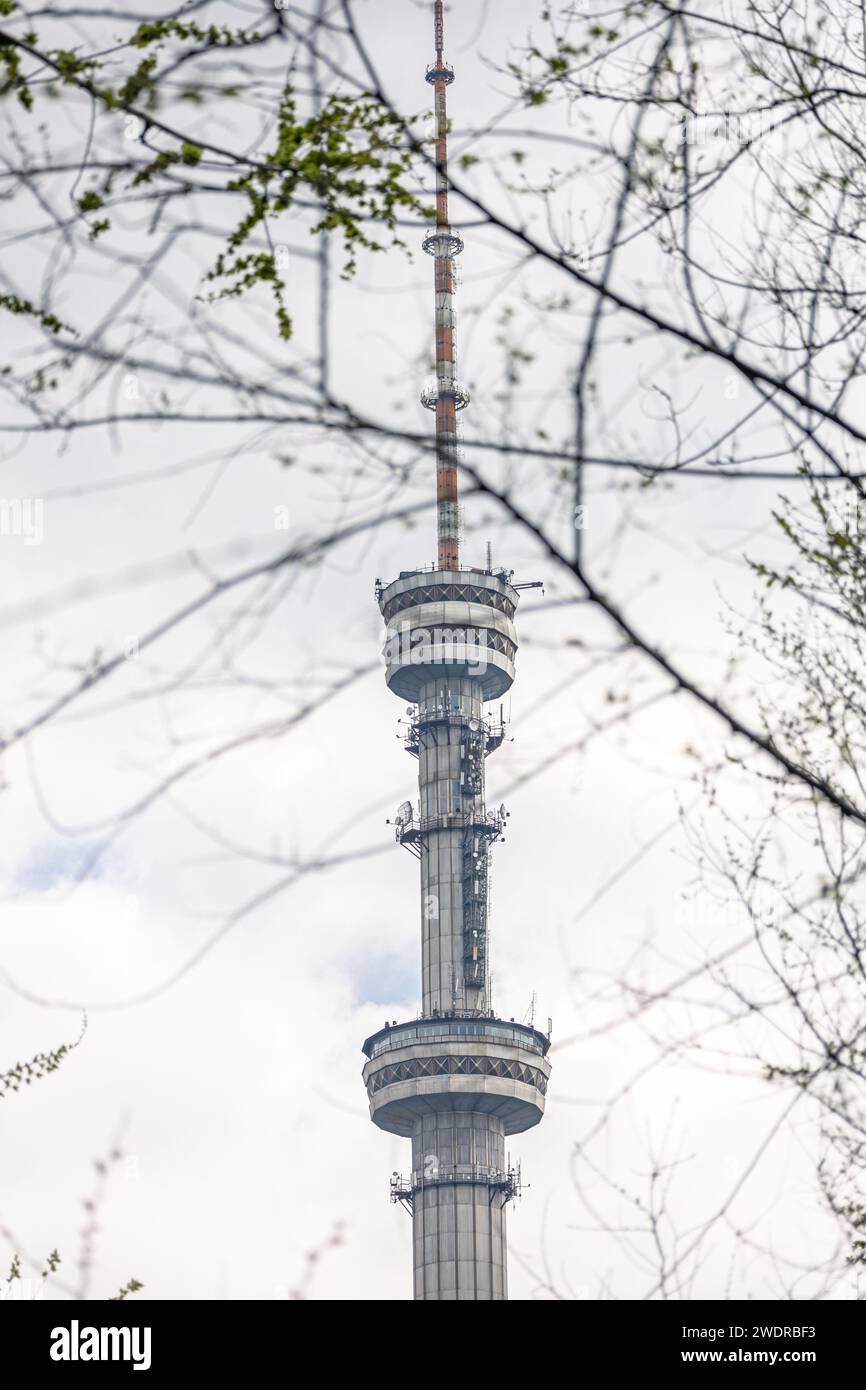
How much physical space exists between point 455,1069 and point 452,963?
761 centimetres

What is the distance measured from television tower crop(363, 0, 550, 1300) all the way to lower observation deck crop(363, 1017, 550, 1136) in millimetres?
79

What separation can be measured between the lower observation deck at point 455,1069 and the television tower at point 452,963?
0.26 feet

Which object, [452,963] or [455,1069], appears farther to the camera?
[452,963]

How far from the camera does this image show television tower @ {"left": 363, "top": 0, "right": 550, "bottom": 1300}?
105 m

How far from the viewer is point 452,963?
110812 mm

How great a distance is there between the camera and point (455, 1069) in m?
105

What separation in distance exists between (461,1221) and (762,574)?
323ft

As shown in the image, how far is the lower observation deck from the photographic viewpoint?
345ft

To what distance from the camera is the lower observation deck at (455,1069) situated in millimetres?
105125

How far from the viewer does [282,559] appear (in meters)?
8.25

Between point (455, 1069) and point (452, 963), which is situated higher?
point (452, 963)
